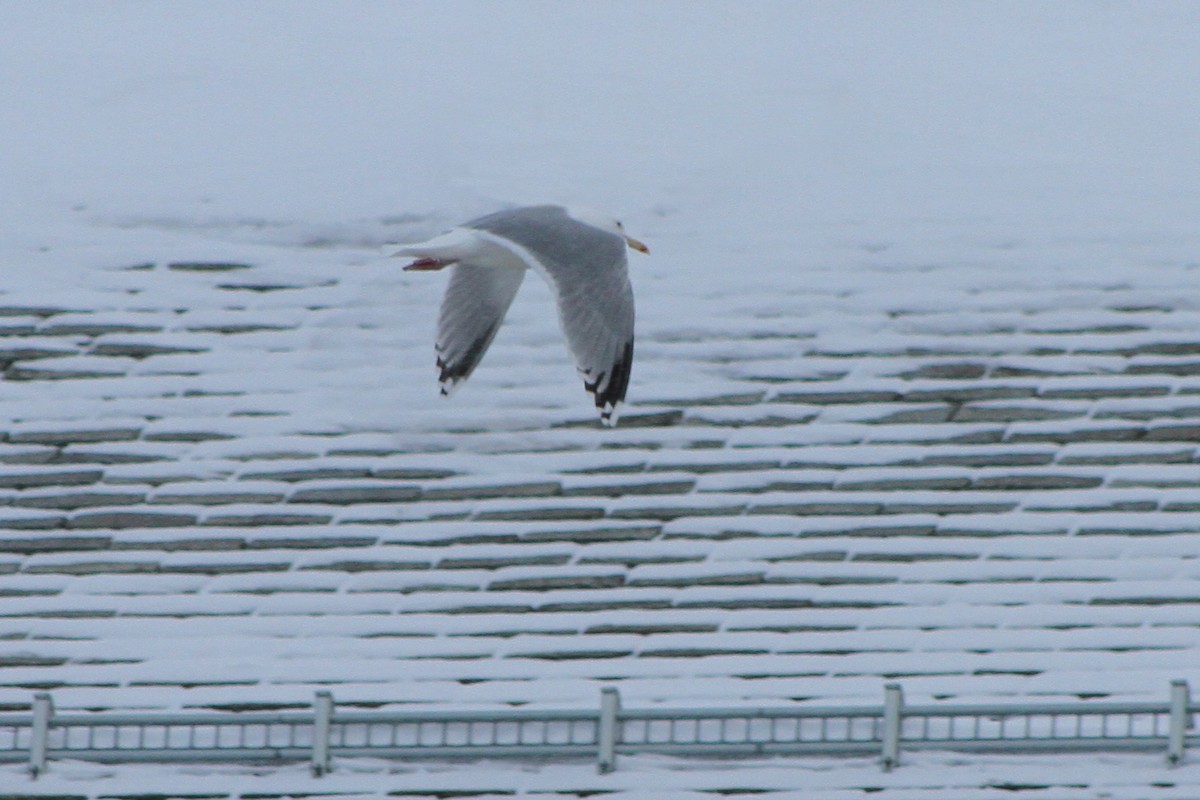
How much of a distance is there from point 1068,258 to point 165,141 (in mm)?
5142

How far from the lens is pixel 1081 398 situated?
14.8m

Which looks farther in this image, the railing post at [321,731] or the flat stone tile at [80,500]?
the flat stone tile at [80,500]

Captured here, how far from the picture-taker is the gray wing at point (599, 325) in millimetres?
11016

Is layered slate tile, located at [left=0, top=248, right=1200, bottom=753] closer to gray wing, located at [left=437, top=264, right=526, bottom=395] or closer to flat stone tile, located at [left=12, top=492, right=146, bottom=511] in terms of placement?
flat stone tile, located at [left=12, top=492, right=146, bottom=511]

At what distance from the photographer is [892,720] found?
13156mm

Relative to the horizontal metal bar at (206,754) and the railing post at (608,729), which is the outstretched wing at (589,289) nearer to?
the railing post at (608,729)

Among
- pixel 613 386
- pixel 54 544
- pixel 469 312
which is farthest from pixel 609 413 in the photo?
pixel 54 544

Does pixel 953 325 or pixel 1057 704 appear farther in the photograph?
pixel 953 325

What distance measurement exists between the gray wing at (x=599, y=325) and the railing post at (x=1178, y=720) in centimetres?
345

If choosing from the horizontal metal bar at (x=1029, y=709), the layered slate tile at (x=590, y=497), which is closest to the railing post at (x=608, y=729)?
the layered slate tile at (x=590, y=497)

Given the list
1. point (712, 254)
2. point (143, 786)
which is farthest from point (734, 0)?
point (143, 786)

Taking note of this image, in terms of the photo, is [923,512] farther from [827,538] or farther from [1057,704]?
[1057,704]

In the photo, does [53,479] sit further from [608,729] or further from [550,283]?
[550,283]

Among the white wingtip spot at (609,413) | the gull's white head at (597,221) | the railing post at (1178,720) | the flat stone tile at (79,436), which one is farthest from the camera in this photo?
the flat stone tile at (79,436)
